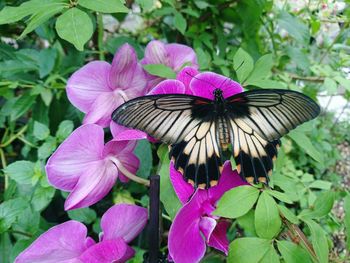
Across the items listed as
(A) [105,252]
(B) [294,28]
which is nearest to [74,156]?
(A) [105,252]

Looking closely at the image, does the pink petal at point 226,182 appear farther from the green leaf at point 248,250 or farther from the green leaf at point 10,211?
the green leaf at point 10,211

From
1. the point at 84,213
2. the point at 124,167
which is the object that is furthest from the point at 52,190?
the point at 124,167

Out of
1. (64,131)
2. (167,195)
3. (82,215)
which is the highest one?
(167,195)

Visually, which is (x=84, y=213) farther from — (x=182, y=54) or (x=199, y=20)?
(x=199, y=20)

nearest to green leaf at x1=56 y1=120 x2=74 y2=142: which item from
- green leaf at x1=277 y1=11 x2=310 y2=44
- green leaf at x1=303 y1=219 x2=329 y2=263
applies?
green leaf at x1=303 y1=219 x2=329 y2=263

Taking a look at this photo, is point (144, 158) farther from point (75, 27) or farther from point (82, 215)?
point (75, 27)

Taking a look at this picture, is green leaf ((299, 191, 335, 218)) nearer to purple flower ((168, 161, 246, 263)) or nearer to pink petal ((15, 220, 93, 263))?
purple flower ((168, 161, 246, 263))
